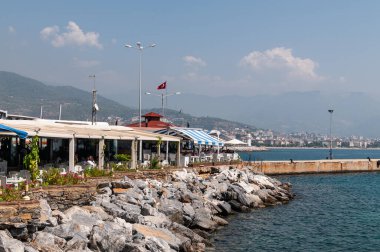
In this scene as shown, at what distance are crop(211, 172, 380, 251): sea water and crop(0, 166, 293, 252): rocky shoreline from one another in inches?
48.9

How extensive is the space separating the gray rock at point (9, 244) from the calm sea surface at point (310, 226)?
10.6 metres

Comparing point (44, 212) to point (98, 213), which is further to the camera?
point (98, 213)

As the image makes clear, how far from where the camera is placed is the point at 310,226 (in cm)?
2969

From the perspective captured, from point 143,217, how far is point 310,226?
12.5 metres

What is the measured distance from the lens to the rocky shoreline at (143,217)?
635 inches

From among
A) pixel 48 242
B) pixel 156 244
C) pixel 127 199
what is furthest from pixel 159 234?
pixel 48 242

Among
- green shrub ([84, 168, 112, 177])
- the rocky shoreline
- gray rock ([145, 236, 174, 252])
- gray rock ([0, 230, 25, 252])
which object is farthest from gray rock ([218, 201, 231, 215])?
gray rock ([0, 230, 25, 252])

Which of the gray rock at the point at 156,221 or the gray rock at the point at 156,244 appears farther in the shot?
the gray rock at the point at 156,221

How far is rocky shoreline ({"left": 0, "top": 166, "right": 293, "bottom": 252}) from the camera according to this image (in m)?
16.1

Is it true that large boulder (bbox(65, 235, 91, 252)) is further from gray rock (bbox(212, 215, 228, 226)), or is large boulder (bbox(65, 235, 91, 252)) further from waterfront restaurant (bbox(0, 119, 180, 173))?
gray rock (bbox(212, 215, 228, 226))

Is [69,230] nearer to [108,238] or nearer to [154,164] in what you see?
[108,238]

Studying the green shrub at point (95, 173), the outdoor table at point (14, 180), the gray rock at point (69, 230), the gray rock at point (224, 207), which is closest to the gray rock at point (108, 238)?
the gray rock at point (69, 230)

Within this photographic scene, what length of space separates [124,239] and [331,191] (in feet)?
114

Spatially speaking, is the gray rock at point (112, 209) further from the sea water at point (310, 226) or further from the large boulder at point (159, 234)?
the sea water at point (310, 226)
